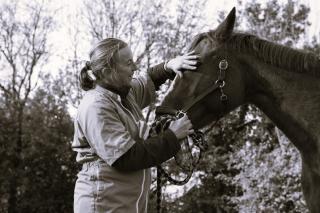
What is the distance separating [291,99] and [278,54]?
33 cm

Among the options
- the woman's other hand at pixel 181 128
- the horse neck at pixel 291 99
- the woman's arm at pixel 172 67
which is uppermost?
the woman's arm at pixel 172 67

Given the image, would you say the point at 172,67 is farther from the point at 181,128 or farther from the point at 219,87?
the point at 181,128

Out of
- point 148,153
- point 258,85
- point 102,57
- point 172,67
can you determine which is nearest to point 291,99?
point 258,85

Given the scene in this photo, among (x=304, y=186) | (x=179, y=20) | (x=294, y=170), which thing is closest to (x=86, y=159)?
(x=304, y=186)

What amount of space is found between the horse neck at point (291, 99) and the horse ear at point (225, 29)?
0.20 meters

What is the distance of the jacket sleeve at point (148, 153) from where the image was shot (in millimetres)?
2557

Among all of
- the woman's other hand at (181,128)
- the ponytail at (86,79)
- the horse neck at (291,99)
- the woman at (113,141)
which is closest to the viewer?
the woman at (113,141)

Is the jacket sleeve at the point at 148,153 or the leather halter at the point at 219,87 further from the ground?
the leather halter at the point at 219,87

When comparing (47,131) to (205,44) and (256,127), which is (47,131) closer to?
(256,127)

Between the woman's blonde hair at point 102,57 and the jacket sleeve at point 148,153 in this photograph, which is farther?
the woman's blonde hair at point 102,57

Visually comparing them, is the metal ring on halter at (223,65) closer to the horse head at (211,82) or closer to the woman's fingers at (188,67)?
the horse head at (211,82)

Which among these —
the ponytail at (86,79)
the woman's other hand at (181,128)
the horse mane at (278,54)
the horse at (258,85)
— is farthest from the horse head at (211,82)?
the ponytail at (86,79)

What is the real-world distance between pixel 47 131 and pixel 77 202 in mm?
11540

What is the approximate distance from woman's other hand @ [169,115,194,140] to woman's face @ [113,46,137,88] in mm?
384
